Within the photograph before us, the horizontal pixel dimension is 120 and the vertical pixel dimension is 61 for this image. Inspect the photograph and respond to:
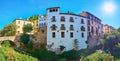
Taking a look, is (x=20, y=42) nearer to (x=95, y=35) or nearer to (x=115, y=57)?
(x=95, y=35)

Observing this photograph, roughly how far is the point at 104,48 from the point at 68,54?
29.0 feet

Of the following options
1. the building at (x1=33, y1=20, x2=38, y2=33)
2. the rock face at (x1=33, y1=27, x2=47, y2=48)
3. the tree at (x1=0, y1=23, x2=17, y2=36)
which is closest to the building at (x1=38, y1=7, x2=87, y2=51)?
the rock face at (x1=33, y1=27, x2=47, y2=48)

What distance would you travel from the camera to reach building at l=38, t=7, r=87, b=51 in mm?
73375

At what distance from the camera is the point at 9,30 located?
86500mm

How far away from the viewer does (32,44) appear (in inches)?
2899

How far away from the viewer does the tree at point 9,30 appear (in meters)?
85.8

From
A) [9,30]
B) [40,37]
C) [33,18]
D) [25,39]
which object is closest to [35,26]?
[9,30]

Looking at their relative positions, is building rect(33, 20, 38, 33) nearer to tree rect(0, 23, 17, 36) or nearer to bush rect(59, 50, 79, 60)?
tree rect(0, 23, 17, 36)

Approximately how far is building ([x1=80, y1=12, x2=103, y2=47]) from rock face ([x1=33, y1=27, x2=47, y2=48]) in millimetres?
11884

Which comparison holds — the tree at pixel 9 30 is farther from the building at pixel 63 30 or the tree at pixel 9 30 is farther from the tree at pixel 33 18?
the building at pixel 63 30

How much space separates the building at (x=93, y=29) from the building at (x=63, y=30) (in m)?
3.35

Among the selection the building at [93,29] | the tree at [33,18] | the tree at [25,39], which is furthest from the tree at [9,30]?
the building at [93,29]

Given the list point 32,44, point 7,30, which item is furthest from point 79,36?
point 7,30

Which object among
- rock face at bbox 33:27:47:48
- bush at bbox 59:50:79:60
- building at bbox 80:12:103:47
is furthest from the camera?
building at bbox 80:12:103:47
